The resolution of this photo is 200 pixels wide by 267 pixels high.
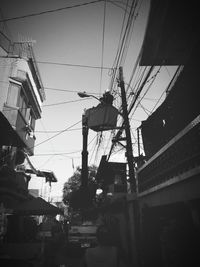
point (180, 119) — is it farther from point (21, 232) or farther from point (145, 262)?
point (21, 232)

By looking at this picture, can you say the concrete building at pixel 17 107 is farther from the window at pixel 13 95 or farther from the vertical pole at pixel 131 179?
the vertical pole at pixel 131 179

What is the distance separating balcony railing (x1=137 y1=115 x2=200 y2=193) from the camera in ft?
15.4

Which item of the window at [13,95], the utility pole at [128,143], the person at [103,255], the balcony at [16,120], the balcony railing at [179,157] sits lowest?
A: the person at [103,255]

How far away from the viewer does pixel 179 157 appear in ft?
18.4

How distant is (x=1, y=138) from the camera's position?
11.1 meters

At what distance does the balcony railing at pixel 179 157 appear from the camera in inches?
185

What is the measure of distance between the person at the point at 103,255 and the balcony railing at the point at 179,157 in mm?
2239

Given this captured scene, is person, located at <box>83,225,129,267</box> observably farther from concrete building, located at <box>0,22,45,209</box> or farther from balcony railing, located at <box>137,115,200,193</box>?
concrete building, located at <box>0,22,45,209</box>

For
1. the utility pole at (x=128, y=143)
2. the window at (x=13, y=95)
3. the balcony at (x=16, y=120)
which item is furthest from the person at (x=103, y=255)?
the window at (x=13, y=95)

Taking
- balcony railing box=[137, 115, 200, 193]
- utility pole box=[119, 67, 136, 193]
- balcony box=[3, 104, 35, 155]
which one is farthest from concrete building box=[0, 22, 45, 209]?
balcony railing box=[137, 115, 200, 193]

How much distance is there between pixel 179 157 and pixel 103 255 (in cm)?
306

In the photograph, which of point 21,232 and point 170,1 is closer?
point 170,1

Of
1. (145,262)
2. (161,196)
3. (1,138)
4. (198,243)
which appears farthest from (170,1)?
(1,138)

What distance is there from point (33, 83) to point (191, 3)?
47.1 feet
